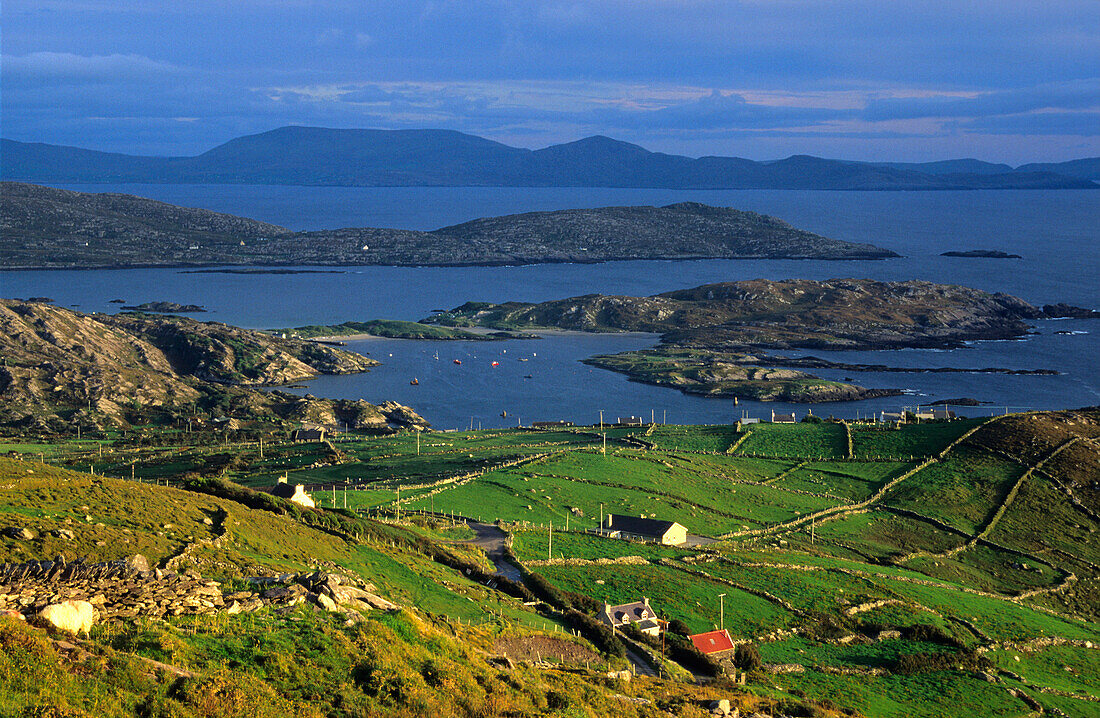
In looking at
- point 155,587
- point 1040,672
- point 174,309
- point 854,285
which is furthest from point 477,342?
point 155,587

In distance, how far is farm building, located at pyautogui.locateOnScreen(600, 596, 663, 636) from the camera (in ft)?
116

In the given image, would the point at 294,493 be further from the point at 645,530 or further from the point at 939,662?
the point at 939,662

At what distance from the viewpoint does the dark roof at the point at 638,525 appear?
51656mm

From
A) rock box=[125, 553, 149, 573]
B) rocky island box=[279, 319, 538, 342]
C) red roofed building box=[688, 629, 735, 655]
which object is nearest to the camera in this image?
rock box=[125, 553, 149, 573]

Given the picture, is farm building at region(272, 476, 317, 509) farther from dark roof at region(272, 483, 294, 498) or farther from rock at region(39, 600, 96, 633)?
rock at region(39, 600, 96, 633)

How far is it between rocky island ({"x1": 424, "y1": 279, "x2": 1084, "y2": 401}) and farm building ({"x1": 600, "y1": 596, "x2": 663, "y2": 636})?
99946mm

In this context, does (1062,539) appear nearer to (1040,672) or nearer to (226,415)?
(1040,672)

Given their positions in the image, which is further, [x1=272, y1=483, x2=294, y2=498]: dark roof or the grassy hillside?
[x1=272, y1=483, x2=294, y2=498]: dark roof

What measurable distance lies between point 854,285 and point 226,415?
394 feet

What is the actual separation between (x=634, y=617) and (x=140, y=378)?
8484 cm

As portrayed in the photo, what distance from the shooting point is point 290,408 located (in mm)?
105438

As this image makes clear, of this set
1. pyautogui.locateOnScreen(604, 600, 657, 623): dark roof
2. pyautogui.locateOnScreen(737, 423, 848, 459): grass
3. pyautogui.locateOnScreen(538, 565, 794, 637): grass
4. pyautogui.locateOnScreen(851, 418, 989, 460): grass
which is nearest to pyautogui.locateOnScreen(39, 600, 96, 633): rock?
pyautogui.locateOnScreen(604, 600, 657, 623): dark roof

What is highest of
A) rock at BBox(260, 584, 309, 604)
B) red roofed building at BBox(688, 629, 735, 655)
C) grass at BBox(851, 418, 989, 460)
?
rock at BBox(260, 584, 309, 604)

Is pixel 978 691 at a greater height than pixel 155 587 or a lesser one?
lesser
